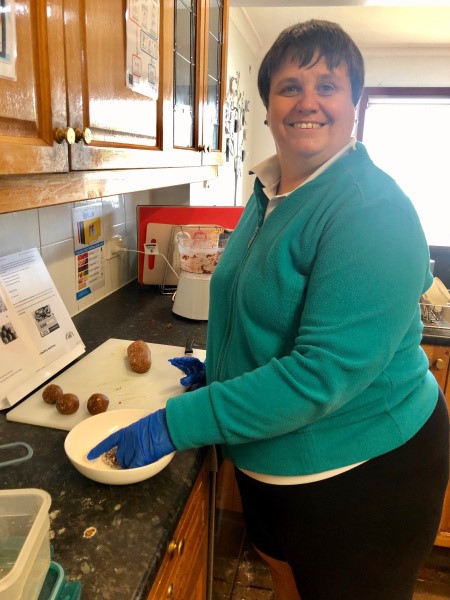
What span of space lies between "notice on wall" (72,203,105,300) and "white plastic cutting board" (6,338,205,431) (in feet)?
1.12

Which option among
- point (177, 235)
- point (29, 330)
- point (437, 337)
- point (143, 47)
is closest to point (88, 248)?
point (177, 235)

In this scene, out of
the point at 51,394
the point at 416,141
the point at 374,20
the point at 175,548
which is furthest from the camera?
the point at 416,141

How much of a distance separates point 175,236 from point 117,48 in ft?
3.00

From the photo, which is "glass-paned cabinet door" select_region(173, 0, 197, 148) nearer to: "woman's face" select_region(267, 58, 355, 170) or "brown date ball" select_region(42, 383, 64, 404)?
"woman's face" select_region(267, 58, 355, 170)

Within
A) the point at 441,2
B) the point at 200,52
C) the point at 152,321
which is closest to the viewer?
the point at 200,52

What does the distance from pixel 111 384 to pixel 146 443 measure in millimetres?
373

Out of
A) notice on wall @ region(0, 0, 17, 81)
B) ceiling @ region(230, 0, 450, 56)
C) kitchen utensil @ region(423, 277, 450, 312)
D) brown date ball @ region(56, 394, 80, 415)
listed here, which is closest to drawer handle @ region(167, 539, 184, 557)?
brown date ball @ region(56, 394, 80, 415)

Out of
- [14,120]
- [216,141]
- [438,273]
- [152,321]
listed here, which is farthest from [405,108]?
[14,120]

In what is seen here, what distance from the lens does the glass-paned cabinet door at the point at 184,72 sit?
121 cm

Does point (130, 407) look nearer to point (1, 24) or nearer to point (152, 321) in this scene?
point (152, 321)

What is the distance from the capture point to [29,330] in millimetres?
1112

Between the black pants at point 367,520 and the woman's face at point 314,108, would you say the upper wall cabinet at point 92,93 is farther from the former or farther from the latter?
the black pants at point 367,520

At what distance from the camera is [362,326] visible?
0.66m

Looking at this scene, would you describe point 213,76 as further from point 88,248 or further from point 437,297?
point 437,297
